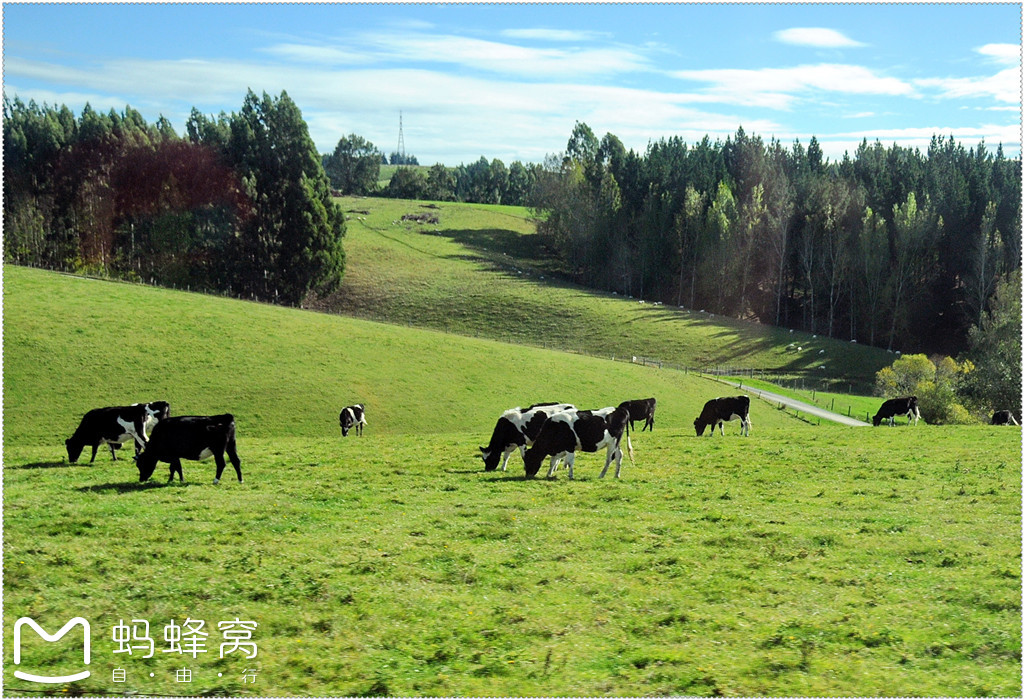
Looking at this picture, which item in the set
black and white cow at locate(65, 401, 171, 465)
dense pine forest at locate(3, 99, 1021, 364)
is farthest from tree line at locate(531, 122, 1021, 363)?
black and white cow at locate(65, 401, 171, 465)

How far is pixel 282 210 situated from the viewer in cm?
8569

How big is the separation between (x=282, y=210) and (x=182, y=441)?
68642 mm

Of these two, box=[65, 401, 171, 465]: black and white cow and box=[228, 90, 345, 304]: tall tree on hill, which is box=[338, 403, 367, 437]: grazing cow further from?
box=[228, 90, 345, 304]: tall tree on hill

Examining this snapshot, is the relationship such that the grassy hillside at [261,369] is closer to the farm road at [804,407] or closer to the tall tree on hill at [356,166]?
the farm road at [804,407]

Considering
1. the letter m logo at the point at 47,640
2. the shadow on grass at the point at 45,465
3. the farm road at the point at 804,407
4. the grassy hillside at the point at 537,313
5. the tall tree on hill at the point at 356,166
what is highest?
the tall tree on hill at the point at 356,166

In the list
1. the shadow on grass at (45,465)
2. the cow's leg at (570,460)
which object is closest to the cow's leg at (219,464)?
the shadow on grass at (45,465)

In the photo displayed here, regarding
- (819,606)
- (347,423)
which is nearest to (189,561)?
(819,606)

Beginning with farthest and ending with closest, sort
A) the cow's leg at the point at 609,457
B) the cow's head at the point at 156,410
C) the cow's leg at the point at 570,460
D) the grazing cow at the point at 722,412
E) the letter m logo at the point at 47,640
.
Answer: the grazing cow at the point at 722,412 < the cow's head at the point at 156,410 < the cow's leg at the point at 609,457 < the cow's leg at the point at 570,460 < the letter m logo at the point at 47,640

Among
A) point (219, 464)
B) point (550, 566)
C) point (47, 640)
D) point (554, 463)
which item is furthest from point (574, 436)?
point (47, 640)

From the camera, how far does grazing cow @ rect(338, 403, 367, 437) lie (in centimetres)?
3978

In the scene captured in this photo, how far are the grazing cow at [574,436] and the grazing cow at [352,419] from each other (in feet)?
61.1

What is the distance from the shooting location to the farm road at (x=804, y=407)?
178 ft

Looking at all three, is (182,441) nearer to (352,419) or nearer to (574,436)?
(574,436)

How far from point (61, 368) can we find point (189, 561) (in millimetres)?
34484
